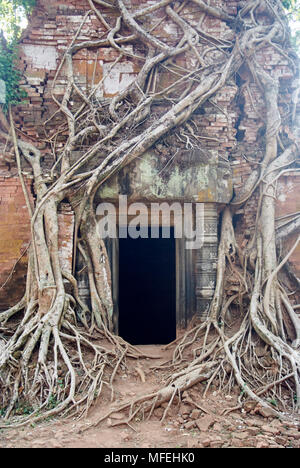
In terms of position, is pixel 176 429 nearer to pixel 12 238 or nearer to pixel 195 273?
pixel 195 273

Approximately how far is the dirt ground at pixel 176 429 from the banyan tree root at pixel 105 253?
12 centimetres

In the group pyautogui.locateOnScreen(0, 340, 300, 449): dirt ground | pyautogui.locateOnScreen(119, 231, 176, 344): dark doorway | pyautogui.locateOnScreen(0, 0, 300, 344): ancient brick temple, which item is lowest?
pyautogui.locateOnScreen(0, 340, 300, 449): dirt ground

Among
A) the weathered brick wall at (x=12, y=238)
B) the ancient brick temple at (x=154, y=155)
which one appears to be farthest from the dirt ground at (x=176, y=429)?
the weathered brick wall at (x=12, y=238)

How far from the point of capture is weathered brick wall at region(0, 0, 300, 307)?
5.91m

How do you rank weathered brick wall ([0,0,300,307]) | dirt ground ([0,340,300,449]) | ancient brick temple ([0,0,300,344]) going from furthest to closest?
weathered brick wall ([0,0,300,307]), ancient brick temple ([0,0,300,344]), dirt ground ([0,340,300,449])

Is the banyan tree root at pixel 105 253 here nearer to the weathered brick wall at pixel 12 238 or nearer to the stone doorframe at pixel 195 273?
the stone doorframe at pixel 195 273

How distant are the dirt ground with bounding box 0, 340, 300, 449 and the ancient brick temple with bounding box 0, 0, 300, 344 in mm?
1488

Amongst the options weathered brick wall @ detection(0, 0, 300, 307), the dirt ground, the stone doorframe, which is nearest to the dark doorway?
the stone doorframe

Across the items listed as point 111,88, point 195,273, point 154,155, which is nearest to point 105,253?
point 195,273

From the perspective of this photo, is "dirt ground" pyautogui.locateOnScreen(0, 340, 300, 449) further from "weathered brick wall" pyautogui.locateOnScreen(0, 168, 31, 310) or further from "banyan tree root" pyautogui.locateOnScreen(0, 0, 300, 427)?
"weathered brick wall" pyautogui.locateOnScreen(0, 168, 31, 310)

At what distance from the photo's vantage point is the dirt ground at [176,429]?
3.54 m

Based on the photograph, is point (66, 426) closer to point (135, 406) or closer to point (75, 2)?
point (135, 406)

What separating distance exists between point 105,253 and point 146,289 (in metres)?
3.65

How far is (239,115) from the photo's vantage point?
6305 mm
